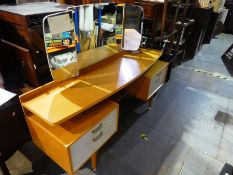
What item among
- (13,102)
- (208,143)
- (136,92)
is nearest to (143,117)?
(136,92)

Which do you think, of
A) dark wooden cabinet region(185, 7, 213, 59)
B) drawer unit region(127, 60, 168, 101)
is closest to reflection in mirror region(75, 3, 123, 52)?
drawer unit region(127, 60, 168, 101)

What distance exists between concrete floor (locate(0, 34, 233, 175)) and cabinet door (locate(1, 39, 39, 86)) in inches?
25.9

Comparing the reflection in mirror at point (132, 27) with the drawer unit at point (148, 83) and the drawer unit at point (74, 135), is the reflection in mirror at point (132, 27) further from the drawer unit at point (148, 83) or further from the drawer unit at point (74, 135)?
the drawer unit at point (74, 135)

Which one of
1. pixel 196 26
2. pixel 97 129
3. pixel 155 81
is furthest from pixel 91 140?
pixel 196 26

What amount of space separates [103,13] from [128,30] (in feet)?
1.23

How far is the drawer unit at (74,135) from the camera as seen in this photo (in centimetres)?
111

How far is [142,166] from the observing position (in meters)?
1.55

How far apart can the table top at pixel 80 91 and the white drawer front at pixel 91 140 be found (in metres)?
0.18

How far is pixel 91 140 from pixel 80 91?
0.35 meters

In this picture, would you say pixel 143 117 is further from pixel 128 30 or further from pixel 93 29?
pixel 93 29

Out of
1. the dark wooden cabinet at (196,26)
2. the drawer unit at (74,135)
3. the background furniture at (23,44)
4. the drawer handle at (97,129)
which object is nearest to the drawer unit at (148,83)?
the drawer unit at (74,135)

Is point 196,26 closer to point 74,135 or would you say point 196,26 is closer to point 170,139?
point 170,139

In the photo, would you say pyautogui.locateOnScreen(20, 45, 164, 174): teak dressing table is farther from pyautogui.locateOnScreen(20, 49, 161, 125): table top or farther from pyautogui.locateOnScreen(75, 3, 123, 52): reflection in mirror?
pyautogui.locateOnScreen(75, 3, 123, 52): reflection in mirror

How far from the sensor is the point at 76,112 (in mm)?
1105
